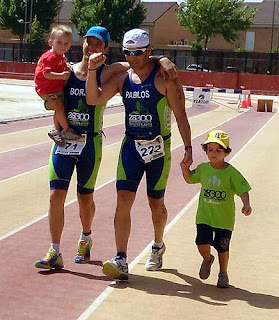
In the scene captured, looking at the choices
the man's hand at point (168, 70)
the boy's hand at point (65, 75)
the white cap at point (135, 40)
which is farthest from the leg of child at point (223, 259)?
the boy's hand at point (65, 75)

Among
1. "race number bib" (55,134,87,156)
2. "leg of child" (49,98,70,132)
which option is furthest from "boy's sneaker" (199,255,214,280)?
"leg of child" (49,98,70,132)

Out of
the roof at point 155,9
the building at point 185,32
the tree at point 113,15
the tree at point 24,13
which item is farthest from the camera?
the roof at point 155,9

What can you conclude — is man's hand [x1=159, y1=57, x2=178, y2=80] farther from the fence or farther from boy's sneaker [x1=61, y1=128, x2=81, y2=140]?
the fence

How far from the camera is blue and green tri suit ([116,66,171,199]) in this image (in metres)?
6.13

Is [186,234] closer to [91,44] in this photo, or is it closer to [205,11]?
[91,44]

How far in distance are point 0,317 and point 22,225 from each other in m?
3.13

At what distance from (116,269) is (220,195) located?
108cm

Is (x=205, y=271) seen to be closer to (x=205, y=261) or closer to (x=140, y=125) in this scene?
(x=205, y=261)

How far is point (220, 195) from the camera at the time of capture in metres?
6.00

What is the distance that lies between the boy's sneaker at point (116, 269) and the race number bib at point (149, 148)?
0.89 m

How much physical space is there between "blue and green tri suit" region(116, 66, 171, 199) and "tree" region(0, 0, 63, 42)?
249 feet

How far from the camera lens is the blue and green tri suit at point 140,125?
6133 millimetres

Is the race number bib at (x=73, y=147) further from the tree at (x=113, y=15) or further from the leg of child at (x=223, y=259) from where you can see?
the tree at (x=113, y=15)

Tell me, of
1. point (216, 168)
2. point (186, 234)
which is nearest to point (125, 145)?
point (216, 168)
